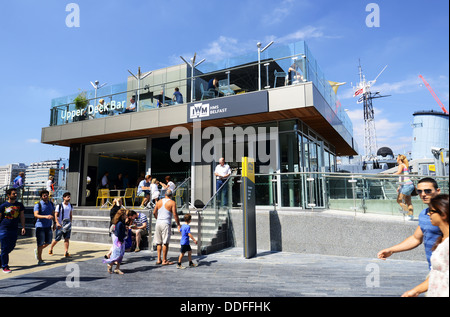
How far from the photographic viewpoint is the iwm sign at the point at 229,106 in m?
10.7

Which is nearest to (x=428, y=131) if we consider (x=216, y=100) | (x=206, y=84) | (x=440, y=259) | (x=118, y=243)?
(x=206, y=84)

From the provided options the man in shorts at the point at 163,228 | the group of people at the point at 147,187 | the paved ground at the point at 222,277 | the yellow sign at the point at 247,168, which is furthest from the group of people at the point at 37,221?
the yellow sign at the point at 247,168

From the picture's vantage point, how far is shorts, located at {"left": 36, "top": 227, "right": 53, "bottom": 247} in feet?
23.5

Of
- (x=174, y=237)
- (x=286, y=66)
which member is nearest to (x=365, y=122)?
(x=286, y=66)

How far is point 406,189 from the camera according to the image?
7301 millimetres

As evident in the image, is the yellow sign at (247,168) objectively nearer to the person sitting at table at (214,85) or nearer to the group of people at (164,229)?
the group of people at (164,229)

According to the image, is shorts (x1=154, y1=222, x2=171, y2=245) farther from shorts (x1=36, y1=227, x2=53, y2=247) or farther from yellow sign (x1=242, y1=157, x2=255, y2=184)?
shorts (x1=36, y1=227, x2=53, y2=247)

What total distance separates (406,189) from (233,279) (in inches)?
201

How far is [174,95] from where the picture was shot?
42.1 ft

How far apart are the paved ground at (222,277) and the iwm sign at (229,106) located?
213 inches

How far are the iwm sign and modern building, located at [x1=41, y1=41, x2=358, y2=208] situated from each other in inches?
1.6

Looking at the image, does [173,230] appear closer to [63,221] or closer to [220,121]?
[63,221]

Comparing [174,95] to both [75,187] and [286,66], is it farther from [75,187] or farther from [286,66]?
[75,187]

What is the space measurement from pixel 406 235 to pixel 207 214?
206 inches
